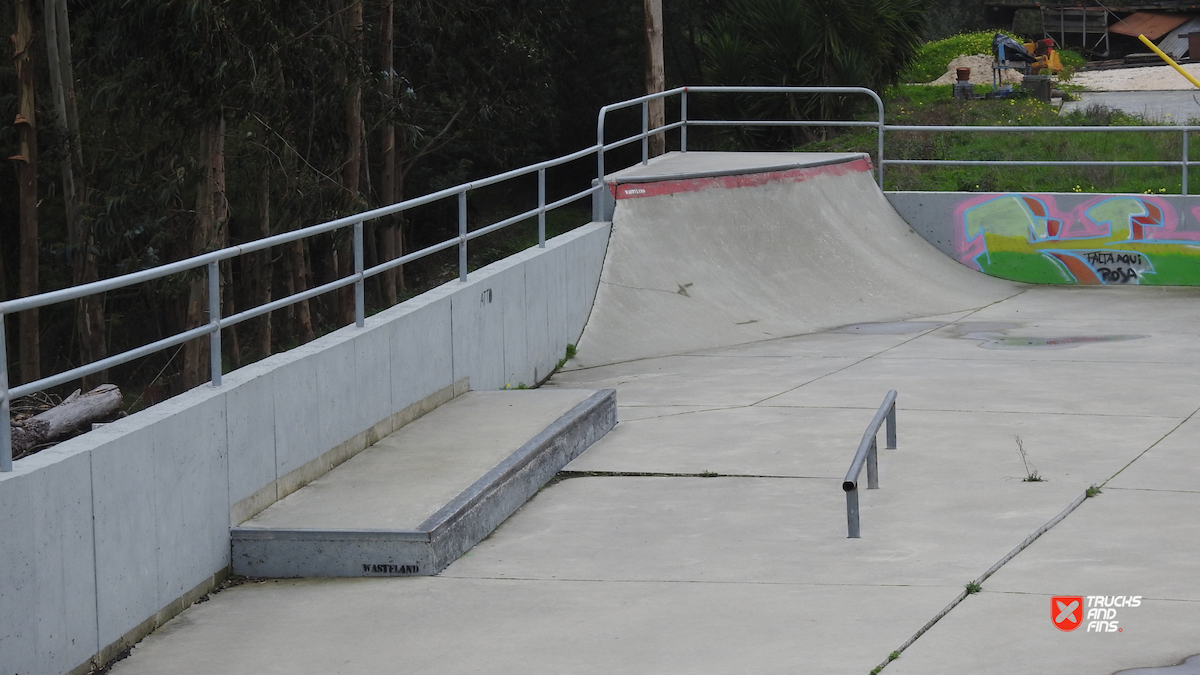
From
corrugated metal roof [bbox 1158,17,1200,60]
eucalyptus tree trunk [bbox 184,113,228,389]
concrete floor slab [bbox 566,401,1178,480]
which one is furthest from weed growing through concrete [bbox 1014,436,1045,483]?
corrugated metal roof [bbox 1158,17,1200,60]

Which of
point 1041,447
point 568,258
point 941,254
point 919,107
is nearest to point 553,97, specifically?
point 919,107

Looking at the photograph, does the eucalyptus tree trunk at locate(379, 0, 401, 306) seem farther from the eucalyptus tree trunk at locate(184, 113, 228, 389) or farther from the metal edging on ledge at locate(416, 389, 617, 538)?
the metal edging on ledge at locate(416, 389, 617, 538)

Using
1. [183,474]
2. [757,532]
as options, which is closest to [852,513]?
[757,532]

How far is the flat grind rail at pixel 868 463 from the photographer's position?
7172 millimetres

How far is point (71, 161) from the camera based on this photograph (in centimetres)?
2967

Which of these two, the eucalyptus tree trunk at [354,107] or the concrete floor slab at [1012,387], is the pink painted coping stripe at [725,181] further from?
the eucalyptus tree trunk at [354,107]

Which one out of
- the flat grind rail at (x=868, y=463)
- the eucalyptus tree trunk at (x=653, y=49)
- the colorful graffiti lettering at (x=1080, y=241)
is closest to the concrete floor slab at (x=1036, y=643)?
the flat grind rail at (x=868, y=463)

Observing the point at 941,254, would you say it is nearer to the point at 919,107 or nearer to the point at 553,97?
the point at 919,107

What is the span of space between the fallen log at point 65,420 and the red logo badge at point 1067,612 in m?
4.77

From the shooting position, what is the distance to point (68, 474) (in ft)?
18.8

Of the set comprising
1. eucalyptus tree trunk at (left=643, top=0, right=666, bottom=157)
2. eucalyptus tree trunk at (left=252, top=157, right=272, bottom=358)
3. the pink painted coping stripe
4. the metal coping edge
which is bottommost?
eucalyptus tree trunk at (left=252, top=157, right=272, bottom=358)

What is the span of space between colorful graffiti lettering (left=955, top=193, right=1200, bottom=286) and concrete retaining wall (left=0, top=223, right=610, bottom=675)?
30.2 ft

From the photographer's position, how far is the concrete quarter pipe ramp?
14508mm

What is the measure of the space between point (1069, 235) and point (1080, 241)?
147mm
